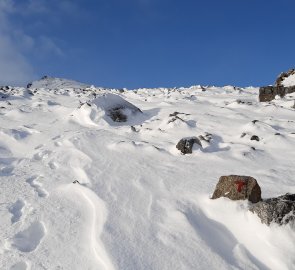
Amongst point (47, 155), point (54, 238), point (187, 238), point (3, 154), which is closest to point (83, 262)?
point (54, 238)

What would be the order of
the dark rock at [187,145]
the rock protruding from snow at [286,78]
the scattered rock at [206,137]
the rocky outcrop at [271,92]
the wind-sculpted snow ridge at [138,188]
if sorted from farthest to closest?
the rock protruding from snow at [286,78]
the rocky outcrop at [271,92]
the scattered rock at [206,137]
the dark rock at [187,145]
the wind-sculpted snow ridge at [138,188]

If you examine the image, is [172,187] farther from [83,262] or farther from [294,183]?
[83,262]

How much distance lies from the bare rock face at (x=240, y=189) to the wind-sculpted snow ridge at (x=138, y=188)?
0.34 ft

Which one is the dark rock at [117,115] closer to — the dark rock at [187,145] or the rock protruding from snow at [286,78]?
the dark rock at [187,145]

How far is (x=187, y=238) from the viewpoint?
470 cm

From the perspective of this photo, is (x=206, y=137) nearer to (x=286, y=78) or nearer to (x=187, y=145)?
(x=187, y=145)

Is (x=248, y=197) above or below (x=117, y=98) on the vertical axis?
below

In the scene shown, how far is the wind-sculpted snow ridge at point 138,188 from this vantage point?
174 inches

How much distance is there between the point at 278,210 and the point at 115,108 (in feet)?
25.0

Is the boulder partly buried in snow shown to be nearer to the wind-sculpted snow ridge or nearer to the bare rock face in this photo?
the wind-sculpted snow ridge

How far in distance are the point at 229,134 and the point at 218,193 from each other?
3.93 metres

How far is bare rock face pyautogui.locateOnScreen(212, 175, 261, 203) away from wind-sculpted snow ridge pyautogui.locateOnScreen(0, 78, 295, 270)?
0.10 m

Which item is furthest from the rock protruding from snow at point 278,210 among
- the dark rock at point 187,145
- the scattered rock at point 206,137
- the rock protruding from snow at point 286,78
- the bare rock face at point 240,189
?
the rock protruding from snow at point 286,78

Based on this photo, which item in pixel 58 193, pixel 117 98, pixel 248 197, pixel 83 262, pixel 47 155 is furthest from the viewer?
pixel 117 98
